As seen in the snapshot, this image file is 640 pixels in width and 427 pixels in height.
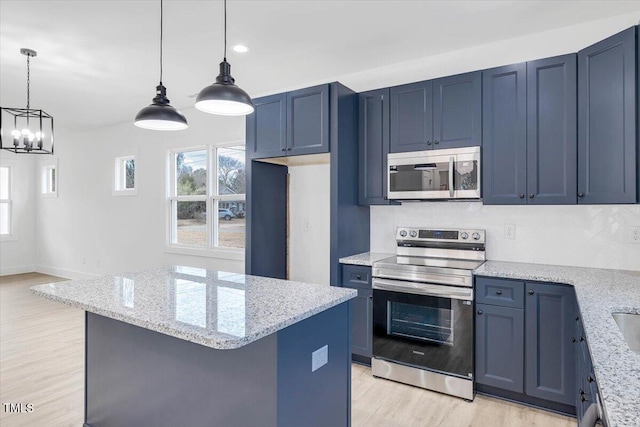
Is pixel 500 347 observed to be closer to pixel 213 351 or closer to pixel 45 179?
pixel 213 351

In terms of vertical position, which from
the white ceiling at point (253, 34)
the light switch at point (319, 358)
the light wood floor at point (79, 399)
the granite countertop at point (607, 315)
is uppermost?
the white ceiling at point (253, 34)

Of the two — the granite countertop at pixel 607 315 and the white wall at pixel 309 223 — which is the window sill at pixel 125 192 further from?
the granite countertop at pixel 607 315

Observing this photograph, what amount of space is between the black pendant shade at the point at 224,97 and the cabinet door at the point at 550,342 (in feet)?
7.04

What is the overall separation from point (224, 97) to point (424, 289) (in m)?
1.94

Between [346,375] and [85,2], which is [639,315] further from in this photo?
[85,2]

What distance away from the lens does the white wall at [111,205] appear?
17.3 feet

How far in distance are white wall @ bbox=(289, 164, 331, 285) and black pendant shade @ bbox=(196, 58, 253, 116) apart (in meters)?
1.99

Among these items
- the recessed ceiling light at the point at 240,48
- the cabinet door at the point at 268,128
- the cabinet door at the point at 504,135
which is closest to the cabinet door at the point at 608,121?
the cabinet door at the point at 504,135

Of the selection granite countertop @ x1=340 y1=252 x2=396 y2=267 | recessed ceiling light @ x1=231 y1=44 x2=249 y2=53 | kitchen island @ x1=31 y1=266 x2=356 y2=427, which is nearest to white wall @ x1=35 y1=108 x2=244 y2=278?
recessed ceiling light @ x1=231 y1=44 x2=249 y2=53

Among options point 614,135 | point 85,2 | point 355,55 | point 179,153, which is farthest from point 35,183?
point 614,135

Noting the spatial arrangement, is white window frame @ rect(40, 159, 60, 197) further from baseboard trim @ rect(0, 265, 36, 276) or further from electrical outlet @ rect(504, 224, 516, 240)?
electrical outlet @ rect(504, 224, 516, 240)

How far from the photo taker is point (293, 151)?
3.49 meters

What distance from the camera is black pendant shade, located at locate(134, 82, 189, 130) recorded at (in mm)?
2262

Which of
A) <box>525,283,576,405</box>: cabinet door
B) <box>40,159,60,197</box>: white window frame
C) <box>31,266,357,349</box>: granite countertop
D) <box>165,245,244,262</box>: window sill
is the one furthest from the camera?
<box>40,159,60,197</box>: white window frame
